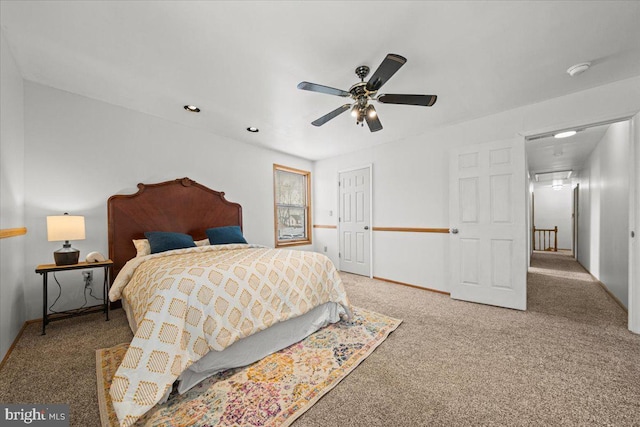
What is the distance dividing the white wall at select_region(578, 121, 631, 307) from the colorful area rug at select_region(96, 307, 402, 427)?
3.32 meters

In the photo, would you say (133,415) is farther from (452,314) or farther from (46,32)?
(452,314)

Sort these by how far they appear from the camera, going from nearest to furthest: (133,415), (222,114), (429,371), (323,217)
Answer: (133,415)
(429,371)
(222,114)
(323,217)

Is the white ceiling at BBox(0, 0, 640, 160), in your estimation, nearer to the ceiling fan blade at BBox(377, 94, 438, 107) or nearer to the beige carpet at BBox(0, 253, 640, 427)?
the ceiling fan blade at BBox(377, 94, 438, 107)

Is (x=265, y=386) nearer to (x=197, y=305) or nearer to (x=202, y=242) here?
(x=197, y=305)

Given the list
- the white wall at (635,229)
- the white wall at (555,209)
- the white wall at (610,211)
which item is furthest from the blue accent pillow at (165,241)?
the white wall at (555,209)

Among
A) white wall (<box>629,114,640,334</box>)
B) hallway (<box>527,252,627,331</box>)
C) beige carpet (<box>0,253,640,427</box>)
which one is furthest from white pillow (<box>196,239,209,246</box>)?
white wall (<box>629,114,640,334</box>)

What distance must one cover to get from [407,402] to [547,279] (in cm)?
449

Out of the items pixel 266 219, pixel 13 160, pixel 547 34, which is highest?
pixel 547 34

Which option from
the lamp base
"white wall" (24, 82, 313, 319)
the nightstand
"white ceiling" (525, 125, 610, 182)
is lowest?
the nightstand

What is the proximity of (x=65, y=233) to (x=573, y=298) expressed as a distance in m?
5.89

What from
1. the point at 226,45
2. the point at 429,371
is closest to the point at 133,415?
the point at 429,371

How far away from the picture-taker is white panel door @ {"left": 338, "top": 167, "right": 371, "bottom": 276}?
4.44 meters

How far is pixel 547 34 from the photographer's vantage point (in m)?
1.78

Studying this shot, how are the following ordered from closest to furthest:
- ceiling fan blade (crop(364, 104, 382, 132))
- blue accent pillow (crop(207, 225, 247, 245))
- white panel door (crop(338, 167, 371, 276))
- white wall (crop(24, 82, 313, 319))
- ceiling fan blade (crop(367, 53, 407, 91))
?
ceiling fan blade (crop(367, 53, 407, 91))
ceiling fan blade (crop(364, 104, 382, 132))
white wall (crop(24, 82, 313, 319))
blue accent pillow (crop(207, 225, 247, 245))
white panel door (crop(338, 167, 371, 276))
